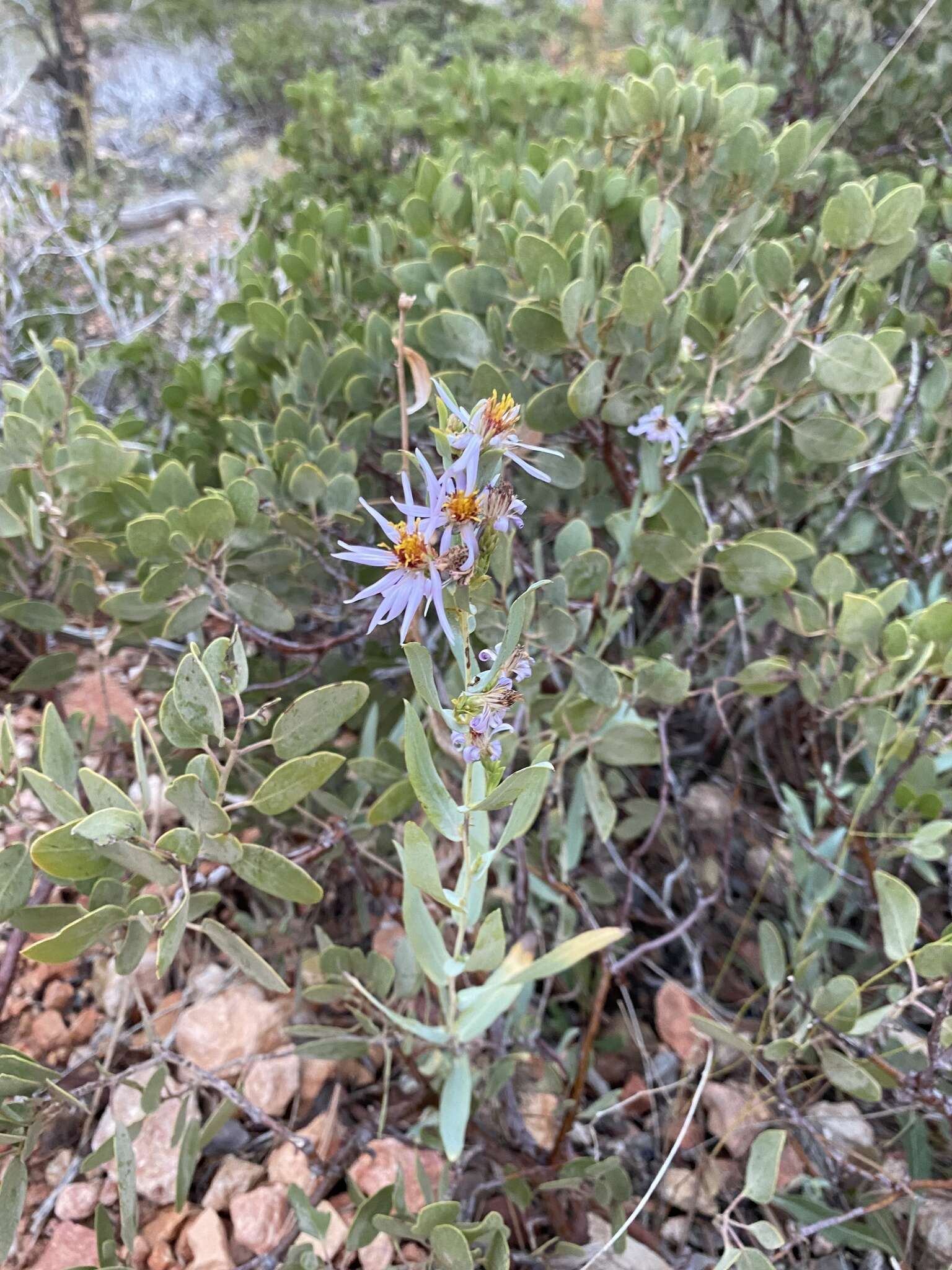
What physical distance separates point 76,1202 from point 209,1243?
183mm

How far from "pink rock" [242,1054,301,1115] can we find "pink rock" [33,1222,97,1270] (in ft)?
0.76

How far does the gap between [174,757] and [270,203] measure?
1.99 meters

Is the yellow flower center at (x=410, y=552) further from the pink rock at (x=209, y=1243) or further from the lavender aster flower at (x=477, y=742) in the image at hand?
the pink rock at (x=209, y=1243)

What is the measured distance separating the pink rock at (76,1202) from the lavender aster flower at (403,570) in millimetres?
908

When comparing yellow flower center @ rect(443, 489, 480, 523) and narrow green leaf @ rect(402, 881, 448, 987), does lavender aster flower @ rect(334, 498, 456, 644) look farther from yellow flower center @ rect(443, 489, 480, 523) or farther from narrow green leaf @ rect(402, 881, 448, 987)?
narrow green leaf @ rect(402, 881, 448, 987)

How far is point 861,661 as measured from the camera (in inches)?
45.1

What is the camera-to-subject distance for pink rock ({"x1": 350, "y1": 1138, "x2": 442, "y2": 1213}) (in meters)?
1.11

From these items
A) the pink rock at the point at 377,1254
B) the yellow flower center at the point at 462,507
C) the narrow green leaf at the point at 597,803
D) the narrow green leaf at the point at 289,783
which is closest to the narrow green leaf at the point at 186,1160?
the pink rock at the point at 377,1254

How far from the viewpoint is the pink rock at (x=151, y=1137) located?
1124 millimetres

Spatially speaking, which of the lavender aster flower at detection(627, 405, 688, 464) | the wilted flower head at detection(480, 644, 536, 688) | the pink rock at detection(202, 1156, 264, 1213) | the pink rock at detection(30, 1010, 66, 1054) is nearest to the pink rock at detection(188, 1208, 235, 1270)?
the pink rock at detection(202, 1156, 264, 1213)

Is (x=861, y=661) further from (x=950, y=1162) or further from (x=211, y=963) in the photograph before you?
(x=211, y=963)

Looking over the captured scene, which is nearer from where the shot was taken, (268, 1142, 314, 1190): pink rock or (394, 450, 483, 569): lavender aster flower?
(394, 450, 483, 569): lavender aster flower

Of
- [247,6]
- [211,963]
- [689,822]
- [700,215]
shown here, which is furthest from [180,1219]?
[247,6]

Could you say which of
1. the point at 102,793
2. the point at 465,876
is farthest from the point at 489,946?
the point at 102,793
